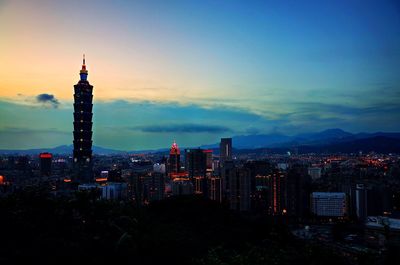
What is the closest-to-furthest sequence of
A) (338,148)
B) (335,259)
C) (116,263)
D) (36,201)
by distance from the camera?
(335,259), (116,263), (36,201), (338,148)

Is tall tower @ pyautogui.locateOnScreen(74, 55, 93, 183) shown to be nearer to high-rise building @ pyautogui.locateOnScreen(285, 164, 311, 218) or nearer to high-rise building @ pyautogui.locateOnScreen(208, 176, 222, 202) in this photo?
high-rise building @ pyautogui.locateOnScreen(208, 176, 222, 202)

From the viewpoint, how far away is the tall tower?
4238 cm

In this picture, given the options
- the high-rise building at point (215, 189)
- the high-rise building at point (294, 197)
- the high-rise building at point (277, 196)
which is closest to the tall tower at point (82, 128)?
the high-rise building at point (215, 189)

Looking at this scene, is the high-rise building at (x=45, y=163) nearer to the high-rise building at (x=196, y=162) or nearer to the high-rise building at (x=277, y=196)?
the high-rise building at (x=196, y=162)

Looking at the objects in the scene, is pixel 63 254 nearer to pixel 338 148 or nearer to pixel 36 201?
pixel 36 201

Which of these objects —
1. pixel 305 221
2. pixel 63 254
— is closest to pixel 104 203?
pixel 63 254

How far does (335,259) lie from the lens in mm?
4926

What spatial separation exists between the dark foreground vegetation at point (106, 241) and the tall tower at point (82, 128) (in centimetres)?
3233

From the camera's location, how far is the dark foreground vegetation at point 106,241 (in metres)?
5.40

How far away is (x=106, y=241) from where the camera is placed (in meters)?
7.64

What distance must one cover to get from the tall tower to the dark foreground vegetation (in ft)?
106

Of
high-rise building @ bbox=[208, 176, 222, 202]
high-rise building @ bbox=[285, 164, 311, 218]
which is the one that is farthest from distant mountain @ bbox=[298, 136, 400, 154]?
high-rise building @ bbox=[285, 164, 311, 218]

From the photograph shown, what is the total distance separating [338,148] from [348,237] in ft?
202

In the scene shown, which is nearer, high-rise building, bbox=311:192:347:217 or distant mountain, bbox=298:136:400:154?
high-rise building, bbox=311:192:347:217
